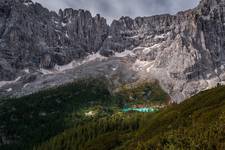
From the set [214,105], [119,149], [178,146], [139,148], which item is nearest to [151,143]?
[139,148]

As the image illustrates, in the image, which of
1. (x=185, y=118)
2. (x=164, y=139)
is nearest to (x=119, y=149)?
(x=185, y=118)

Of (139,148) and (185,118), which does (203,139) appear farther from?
(185,118)

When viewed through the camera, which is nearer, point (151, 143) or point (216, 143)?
point (216, 143)

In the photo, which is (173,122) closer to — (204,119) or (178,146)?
(204,119)

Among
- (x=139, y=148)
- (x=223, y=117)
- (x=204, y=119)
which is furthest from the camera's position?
(x=204, y=119)

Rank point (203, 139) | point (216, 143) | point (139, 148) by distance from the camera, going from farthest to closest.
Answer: point (139, 148)
point (203, 139)
point (216, 143)

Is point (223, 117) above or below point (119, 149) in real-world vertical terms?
above

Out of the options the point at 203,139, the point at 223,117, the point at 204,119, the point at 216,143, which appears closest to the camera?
the point at 216,143

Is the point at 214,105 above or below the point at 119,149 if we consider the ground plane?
above

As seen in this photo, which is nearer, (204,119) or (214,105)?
(204,119)
